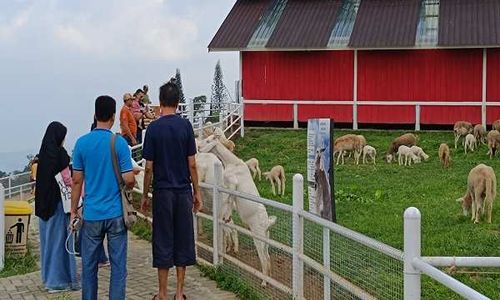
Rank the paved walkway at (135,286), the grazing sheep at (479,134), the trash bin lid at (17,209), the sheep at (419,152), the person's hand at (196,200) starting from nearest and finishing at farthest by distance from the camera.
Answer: the person's hand at (196,200), the paved walkway at (135,286), the trash bin lid at (17,209), the sheep at (419,152), the grazing sheep at (479,134)

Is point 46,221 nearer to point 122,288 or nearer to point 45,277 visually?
point 45,277

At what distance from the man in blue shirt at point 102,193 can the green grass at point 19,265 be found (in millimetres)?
3122

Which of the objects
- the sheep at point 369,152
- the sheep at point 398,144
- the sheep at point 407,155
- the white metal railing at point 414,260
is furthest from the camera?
the sheep at point 398,144

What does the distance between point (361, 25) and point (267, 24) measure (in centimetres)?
350

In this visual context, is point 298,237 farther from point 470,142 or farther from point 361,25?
point 361,25

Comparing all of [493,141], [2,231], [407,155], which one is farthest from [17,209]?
[493,141]

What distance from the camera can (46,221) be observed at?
8.05 metres

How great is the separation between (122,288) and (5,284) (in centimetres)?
269

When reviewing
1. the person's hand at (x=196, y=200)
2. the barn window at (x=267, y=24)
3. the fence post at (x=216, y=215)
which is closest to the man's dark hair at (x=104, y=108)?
the person's hand at (x=196, y=200)

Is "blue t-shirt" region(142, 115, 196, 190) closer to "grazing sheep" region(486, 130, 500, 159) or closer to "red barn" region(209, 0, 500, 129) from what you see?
"grazing sheep" region(486, 130, 500, 159)

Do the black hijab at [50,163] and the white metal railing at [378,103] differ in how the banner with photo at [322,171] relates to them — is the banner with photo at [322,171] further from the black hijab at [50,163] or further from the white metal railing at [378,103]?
the white metal railing at [378,103]

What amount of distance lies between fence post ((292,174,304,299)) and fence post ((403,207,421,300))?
2643 mm

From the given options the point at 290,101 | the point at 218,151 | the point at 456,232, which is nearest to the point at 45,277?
the point at 218,151

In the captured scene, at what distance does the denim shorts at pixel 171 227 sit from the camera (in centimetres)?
695
